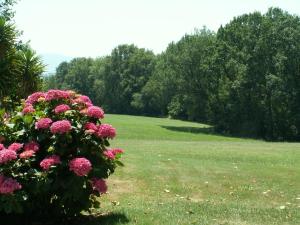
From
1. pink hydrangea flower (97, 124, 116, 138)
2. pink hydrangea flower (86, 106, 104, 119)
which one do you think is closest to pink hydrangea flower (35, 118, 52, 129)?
pink hydrangea flower (86, 106, 104, 119)

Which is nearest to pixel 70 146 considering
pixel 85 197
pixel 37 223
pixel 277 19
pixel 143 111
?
pixel 85 197

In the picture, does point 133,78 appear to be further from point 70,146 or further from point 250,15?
point 70,146

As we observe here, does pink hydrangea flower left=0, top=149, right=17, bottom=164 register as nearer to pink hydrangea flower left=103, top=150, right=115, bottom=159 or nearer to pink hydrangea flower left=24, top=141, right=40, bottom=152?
pink hydrangea flower left=24, top=141, right=40, bottom=152

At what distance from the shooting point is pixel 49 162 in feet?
23.1

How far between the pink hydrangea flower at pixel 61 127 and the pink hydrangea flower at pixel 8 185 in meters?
0.91

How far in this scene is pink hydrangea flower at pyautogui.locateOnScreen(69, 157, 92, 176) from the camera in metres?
6.94

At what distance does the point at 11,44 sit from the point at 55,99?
392 cm

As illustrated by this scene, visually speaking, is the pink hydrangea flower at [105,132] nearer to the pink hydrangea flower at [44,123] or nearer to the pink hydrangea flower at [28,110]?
the pink hydrangea flower at [44,123]

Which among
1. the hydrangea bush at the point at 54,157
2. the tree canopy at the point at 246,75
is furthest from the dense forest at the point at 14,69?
the tree canopy at the point at 246,75

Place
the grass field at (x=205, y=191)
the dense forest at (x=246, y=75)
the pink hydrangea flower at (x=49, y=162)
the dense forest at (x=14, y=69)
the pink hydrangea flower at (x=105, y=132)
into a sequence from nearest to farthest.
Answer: the pink hydrangea flower at (x=49, y=162), the pink hydrangea flower at (x=105, y=132), the grass field at (x=205, y=191), the dense forest at (x=14, y=69), the dense forest at (x=246, y=75)

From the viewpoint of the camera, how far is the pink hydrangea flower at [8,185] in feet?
22.6

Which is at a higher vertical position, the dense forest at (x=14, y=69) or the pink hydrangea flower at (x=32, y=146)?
the dense forest at (x=14, y=69)

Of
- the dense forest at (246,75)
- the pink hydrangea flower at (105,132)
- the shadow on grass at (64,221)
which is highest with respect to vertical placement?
the dense forest at (246,75)

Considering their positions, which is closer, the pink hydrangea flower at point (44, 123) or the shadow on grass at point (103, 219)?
the pink hydrangea flower at point (44, 123)
